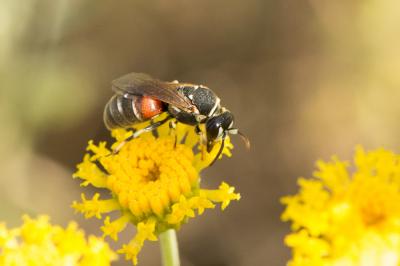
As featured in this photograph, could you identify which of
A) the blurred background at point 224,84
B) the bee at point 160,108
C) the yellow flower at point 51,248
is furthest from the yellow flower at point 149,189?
the blurred background at point 224,84

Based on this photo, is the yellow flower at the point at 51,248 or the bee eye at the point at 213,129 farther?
the bee eye at the point at 213,129

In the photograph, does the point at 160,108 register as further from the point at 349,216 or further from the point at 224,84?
the point at 224,84

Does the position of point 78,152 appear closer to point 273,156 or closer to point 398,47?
Answer: point 273,156

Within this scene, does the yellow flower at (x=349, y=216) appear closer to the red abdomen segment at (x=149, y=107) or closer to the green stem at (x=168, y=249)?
the green stem at (x=168, y=249)

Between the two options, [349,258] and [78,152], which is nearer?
[349,258]

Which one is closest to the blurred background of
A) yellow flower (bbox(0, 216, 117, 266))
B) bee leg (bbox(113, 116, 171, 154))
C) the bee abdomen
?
the bee abdomen

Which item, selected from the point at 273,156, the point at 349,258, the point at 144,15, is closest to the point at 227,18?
the point at 144,15

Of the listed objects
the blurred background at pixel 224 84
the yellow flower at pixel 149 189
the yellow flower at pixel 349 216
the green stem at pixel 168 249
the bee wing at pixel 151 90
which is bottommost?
the yellow flower at pixel 349 216

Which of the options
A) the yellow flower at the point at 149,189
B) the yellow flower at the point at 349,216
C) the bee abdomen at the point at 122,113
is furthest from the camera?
the bee abdomen at the point at 122,113

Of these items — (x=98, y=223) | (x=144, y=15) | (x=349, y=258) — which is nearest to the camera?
(x=349, y=258)
